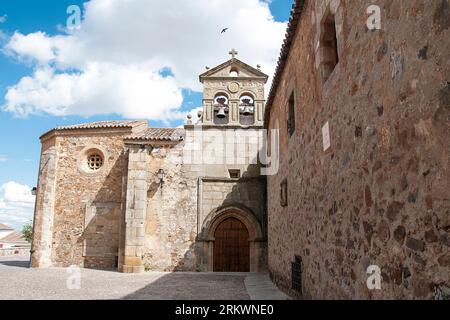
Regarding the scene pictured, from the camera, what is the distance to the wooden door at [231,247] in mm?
12586

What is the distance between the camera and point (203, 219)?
A: 500 inches

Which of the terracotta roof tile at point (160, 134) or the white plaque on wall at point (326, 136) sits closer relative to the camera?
the white plaque on wall at point (326, 136)

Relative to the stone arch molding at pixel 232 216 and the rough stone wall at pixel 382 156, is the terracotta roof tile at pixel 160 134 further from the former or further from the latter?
the rough stone wall at pixel 382 156

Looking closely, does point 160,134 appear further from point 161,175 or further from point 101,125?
point 101,125

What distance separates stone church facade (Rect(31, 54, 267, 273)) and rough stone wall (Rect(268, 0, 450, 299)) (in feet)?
24.9

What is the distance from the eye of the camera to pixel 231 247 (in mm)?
12781

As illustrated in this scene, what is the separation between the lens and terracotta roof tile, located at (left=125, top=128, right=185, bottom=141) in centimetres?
1316

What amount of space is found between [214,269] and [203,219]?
1801 mm

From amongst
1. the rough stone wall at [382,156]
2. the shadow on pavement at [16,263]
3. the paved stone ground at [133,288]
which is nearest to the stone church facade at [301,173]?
the rough stone wall at [382,156]

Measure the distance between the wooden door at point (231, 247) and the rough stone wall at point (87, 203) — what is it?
375 centimetres

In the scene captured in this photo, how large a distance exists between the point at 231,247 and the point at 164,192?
10.4 feet

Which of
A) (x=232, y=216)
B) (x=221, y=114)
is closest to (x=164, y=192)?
(x=232, y=216)
